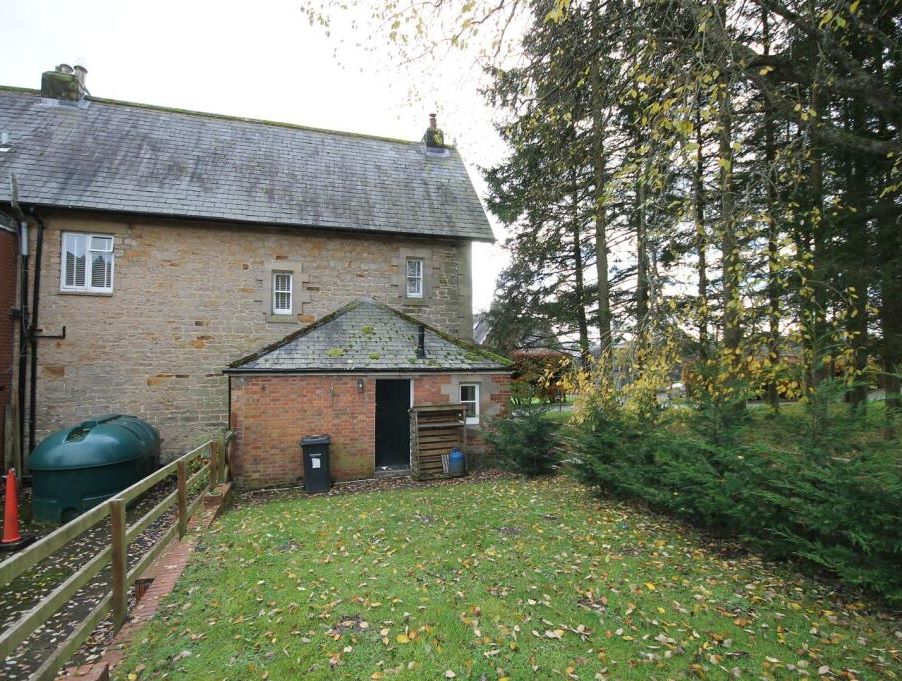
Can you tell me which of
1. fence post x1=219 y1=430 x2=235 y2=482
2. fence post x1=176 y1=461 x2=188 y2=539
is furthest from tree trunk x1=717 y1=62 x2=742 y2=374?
fence post x1=219 y1=430 x2=235 y2=482

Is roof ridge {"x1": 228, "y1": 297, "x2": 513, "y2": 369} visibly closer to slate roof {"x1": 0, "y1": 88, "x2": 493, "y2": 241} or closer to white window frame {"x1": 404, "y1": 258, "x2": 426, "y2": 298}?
white window frame {"x1": 404, "y1": 258, "x2": 426, "y2": 298}

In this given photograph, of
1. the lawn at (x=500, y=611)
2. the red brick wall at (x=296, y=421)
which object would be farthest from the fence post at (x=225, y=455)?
the lawn at (x=500, y=611)

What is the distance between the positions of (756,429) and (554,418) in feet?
15.9

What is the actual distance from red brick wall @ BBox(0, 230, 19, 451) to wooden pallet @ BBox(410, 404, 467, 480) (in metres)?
9.65

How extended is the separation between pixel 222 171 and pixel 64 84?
17.6ft

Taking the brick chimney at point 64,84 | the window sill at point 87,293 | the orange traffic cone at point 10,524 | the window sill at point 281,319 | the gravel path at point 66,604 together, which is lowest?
the gravel path at point 66,604

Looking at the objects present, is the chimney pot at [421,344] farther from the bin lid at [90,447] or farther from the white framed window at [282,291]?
the bin lid at [90,447]

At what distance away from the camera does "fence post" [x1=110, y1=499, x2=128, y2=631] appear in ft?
13.7

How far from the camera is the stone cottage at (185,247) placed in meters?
11.9

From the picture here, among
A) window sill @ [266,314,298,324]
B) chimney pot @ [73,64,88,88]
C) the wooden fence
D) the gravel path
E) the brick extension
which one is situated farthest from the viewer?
chimney pot @ [73,64,88,88]

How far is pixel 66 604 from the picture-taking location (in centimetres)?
579

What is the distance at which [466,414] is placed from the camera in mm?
12297

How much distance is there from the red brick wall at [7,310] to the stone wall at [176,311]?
557 mm

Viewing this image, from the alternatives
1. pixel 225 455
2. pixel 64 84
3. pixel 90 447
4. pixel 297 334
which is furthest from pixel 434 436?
pixel 64 84
